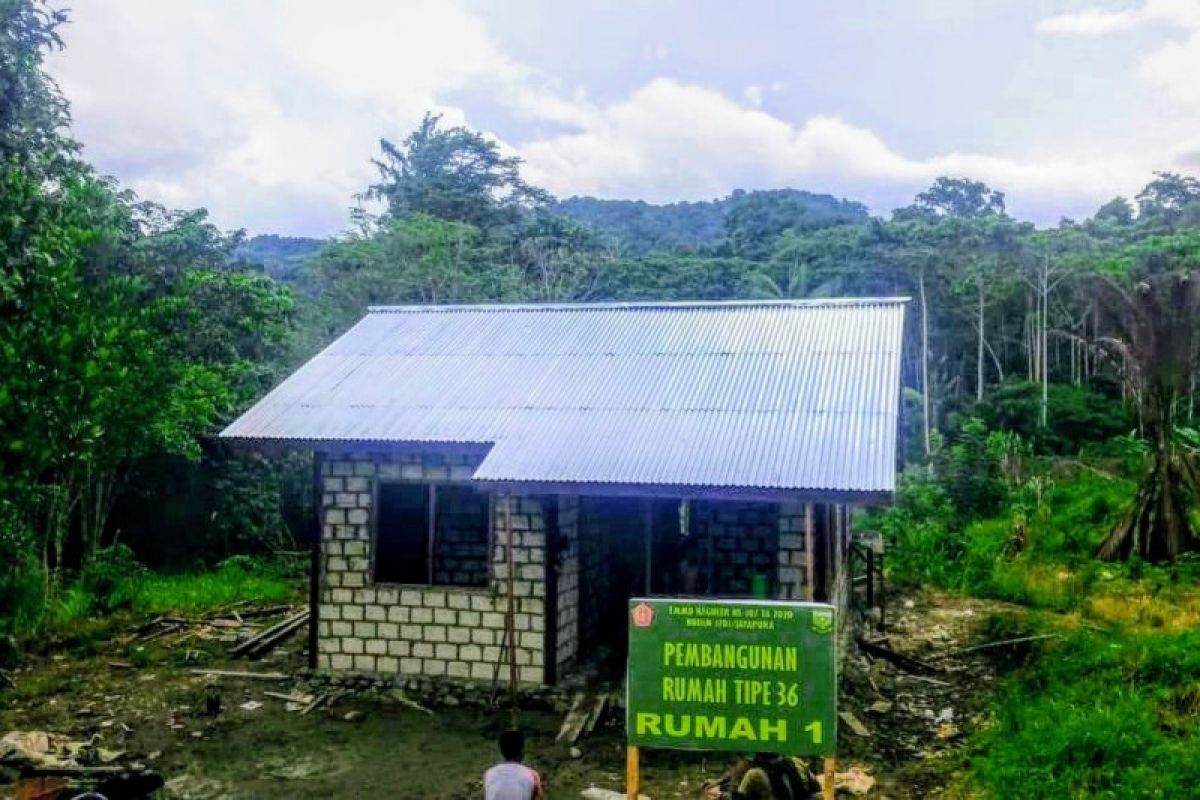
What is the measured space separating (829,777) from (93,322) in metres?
9.26

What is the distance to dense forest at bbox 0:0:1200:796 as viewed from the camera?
9219 mm

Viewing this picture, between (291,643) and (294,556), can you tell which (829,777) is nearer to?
(291,643)

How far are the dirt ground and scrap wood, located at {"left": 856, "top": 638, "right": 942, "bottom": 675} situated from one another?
12cm

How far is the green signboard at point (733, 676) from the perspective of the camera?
6.28 metres

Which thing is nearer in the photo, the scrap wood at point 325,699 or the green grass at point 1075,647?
the green grass at point 1075,647

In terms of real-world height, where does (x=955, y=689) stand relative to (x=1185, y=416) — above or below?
below

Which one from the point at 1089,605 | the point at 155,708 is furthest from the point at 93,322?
the point at 1089,605

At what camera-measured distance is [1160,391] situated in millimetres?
16203

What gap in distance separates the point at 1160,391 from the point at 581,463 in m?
12.0

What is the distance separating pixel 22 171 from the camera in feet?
27.7

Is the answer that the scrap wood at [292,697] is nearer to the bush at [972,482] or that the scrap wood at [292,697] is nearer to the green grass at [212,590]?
the green grass at [212,590]

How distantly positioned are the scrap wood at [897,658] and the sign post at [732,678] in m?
5.98

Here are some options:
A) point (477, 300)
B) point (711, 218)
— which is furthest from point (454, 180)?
point (711, 218)

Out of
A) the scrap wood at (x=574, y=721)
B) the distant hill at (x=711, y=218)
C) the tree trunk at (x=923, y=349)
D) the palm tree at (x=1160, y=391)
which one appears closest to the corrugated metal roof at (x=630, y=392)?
the scrap wood at (x=574, y=721)
